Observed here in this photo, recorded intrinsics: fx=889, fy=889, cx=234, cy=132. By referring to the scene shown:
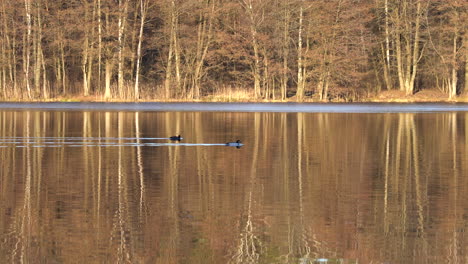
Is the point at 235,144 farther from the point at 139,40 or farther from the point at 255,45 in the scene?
the point at 139,40

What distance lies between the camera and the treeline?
70375 millimetres

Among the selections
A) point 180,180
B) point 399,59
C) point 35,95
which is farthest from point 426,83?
point 180,180

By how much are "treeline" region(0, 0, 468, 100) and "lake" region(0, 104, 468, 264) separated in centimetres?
3997

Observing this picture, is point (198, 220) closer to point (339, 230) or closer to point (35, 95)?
point (339, 230)

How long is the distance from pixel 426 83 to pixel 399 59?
6864 mm

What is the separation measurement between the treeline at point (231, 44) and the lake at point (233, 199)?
40.0 m

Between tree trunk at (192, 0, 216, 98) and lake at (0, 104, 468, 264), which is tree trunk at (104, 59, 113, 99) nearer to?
tree trunk at (192, 0, 216, 98)

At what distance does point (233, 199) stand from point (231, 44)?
182 ft

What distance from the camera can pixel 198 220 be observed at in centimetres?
1330

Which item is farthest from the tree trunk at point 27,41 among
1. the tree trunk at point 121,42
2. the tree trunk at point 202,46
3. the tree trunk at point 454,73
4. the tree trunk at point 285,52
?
the tree trunk at point 454,73

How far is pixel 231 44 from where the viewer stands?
7044 cm

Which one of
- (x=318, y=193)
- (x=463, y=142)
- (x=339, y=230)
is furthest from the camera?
(x=463, y=142)

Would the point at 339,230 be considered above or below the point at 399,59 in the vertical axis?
below

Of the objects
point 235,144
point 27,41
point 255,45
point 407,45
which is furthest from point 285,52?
point 235,144
